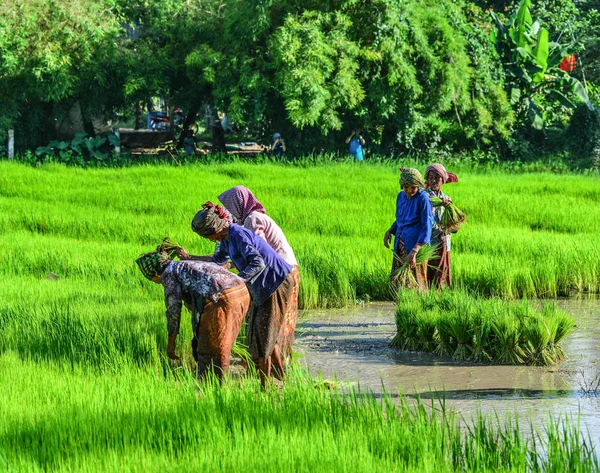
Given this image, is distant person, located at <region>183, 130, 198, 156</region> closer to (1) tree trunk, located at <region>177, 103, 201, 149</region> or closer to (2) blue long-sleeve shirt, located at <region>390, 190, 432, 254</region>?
(1) tree trunk, located at <region>177, 103, 201, 149</region>

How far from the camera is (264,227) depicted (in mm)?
6422

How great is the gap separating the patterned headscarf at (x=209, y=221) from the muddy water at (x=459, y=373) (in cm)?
105

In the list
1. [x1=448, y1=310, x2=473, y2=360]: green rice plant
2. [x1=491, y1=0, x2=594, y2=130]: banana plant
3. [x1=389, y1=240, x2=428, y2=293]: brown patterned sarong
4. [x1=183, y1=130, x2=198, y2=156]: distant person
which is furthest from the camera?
[x1=491, y1=0, x2=594, y2=130]: banana plant

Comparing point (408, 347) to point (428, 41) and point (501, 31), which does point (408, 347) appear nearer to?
point (428, 41)

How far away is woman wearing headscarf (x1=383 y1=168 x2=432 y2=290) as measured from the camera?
840 cm

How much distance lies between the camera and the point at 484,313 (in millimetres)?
7711

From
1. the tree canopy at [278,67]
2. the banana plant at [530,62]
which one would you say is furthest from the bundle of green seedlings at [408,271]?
the banana plant at [530,62]

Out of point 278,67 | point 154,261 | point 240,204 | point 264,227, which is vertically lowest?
point 154,261

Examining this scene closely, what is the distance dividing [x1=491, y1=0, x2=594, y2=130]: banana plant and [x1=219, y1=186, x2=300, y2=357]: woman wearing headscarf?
688 inches

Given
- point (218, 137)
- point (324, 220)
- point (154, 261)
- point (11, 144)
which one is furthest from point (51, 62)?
point (154, 261)

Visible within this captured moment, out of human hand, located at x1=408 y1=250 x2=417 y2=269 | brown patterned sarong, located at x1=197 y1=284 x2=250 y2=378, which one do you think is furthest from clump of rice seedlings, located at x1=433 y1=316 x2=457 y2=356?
brown patterned sarong, located at x1=197 y1=284 x2=250 y2=378

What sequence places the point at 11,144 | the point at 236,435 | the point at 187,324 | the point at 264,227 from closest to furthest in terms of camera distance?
the point at 236,435 < the point at 264,227 < the point at 187,324 < the point at 11,144

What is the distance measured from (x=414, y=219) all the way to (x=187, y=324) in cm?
210

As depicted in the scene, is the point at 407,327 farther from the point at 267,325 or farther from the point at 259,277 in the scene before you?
the point at 259,277
